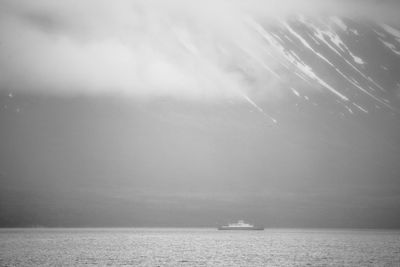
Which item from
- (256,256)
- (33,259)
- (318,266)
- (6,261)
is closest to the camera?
(318,266)

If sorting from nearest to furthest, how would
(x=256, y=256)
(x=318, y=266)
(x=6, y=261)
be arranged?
1. (x=318, y=266)
2. (x=6, y=261)
3. (x=256, y=256)

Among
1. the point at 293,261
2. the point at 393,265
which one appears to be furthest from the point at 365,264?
the point at 293,261

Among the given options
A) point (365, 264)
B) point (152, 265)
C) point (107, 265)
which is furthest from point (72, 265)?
point (365, 264)

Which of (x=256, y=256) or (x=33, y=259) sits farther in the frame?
(x=256, y=256)

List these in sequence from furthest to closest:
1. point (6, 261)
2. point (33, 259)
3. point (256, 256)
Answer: point (256, 256) → point (33, 259) → point (6, 261)

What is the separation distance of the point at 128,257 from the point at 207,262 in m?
26.8

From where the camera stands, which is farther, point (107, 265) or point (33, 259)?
point (33, 259)

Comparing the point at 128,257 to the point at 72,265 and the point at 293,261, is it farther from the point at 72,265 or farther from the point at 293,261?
the point at 293,261

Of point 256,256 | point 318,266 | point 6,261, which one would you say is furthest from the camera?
point 256,256

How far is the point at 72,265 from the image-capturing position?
5620 inches

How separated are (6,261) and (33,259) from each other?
10.7 m

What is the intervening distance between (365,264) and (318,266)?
14.4 metres

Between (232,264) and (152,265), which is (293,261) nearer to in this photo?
(232,264)

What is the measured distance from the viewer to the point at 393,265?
143625 mm
